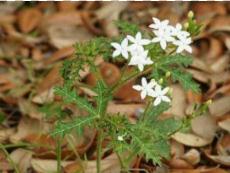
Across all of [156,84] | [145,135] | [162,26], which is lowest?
[145,135]

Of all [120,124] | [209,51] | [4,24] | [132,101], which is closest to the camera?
[120,124]

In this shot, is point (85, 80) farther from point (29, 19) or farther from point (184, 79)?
point (184, 79)

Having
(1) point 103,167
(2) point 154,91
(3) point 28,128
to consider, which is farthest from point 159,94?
(3) point 28,128

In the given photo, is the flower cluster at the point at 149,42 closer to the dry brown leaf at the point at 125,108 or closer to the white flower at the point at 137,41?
the white flower at the point at 137,41

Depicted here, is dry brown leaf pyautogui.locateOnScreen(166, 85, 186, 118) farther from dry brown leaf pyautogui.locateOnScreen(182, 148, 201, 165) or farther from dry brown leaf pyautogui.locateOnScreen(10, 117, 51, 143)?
dry brown leaf pyautogui.locateOnScreen(10, 117, 51, 143)

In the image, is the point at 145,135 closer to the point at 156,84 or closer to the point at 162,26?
the point at 156,84

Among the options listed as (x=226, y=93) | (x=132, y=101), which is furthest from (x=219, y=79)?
(x=132, y=101)
